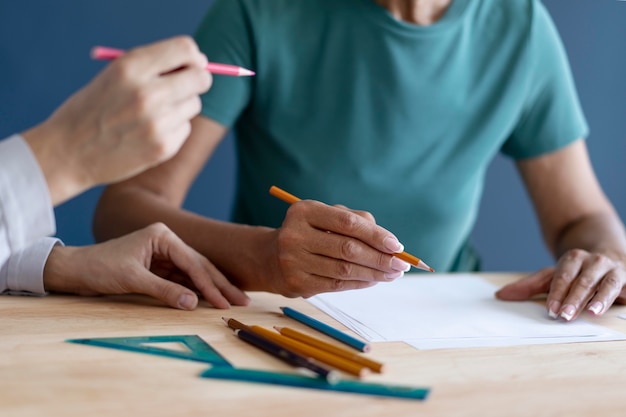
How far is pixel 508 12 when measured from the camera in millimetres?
1556

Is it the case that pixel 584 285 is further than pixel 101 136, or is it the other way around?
pixel 584 285

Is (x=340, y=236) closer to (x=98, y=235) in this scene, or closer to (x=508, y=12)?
(x=98, y=235)

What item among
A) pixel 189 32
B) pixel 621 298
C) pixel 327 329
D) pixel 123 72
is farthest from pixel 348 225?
pixel 189 32

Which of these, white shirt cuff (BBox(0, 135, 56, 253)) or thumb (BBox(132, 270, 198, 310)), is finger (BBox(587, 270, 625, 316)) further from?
white shirt cuff (BBox(0, 135, 56, 253))

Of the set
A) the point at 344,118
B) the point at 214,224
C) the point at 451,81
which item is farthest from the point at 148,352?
the point at 451,81

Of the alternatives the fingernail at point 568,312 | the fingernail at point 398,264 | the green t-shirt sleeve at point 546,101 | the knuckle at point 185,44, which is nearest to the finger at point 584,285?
the fingernail at point 568,312

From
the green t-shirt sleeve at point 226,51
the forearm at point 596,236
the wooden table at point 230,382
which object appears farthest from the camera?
the green t-shirt sleeve at point 226,51

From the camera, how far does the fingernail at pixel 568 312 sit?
1022 millimetres

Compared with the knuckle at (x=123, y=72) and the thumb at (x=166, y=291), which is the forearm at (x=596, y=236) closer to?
the thumb at (x=166, y=291)

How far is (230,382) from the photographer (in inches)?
27.4

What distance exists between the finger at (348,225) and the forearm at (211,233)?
3.7 inches

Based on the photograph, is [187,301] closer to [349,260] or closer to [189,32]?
[349,260]

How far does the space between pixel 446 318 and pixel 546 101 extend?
751mm

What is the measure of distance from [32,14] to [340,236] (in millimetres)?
1346
